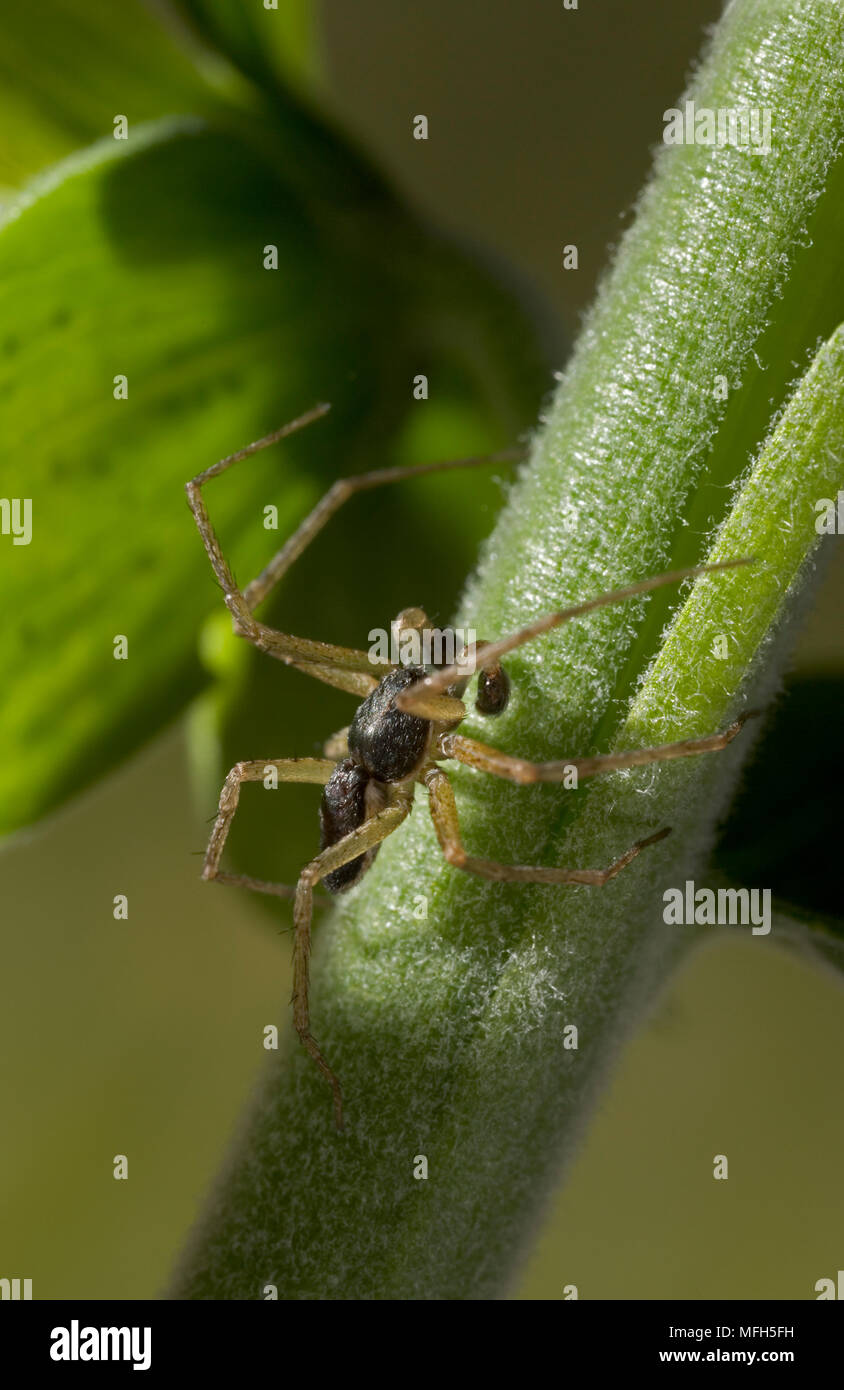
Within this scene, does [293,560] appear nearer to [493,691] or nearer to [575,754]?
[493,691]

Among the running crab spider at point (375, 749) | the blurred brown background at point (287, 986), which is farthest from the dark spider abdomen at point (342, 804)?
the blurred brown background at point (287, 986)

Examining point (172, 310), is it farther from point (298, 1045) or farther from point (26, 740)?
point (298, 1045)

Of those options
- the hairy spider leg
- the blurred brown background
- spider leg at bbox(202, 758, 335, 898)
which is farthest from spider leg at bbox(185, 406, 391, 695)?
the blurred brown background

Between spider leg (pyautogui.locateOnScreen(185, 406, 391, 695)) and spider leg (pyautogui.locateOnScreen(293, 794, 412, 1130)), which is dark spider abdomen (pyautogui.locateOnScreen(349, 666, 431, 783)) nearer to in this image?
spider leg (pyautogui.locateOnScreen(293, 794, 412, 1130))

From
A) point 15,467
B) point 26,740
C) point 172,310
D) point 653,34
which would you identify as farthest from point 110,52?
point 653,34

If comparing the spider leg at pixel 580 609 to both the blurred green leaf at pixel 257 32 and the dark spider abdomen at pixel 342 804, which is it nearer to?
the dark spider abdomen at pixel 342 804

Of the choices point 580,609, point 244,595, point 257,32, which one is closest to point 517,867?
point 580,609
